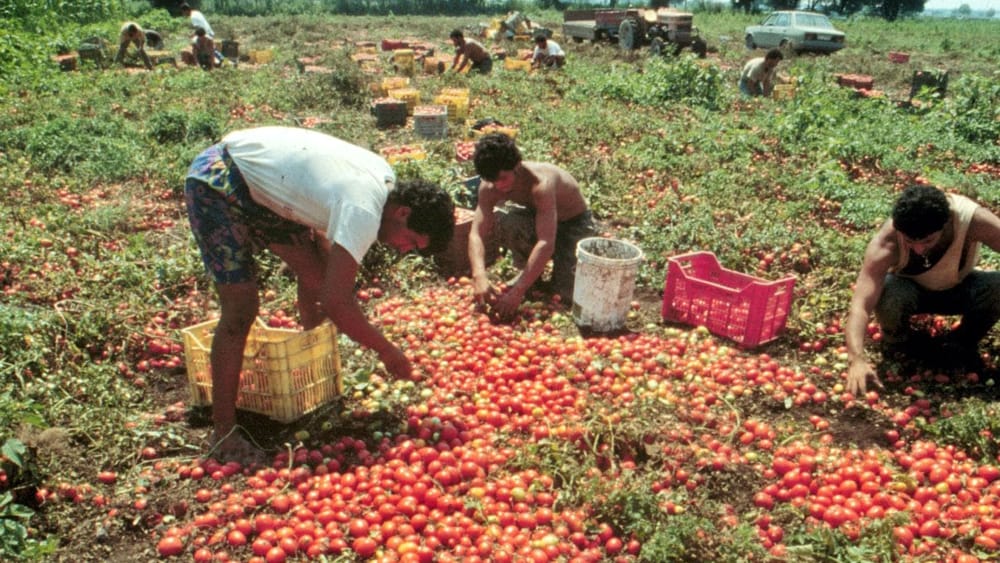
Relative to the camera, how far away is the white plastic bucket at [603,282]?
488 centimetres

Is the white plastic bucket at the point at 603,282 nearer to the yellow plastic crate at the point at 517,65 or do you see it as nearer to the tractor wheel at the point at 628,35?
the yellow plastic crate at the point at 517,65

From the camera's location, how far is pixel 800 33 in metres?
22.2

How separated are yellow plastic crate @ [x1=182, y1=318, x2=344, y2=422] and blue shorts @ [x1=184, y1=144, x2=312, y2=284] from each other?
46 cm

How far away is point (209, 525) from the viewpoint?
3.14 metres

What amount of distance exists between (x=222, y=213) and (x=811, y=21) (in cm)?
2398

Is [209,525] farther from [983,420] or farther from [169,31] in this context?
[169,31]

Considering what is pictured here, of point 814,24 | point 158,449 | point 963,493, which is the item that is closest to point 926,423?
point 963,493

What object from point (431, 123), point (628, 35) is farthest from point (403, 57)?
point (628, 35)

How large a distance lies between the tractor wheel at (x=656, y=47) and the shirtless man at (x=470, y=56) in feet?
21.0

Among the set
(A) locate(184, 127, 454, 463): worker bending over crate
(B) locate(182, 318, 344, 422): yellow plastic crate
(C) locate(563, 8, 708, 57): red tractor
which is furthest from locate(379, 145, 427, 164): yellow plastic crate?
(C) locate(563, 8, 708, 57): red tractor

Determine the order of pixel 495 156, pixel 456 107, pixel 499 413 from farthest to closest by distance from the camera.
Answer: pixel 456 107 → pixel 495 156 → pixel 499 413

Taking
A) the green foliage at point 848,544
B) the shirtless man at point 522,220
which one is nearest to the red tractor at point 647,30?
the shirtless man at point 522,220

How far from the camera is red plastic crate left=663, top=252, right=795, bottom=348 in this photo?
4.75 metres

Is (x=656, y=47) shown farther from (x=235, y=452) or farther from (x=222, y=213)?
(x=235, y=452)
